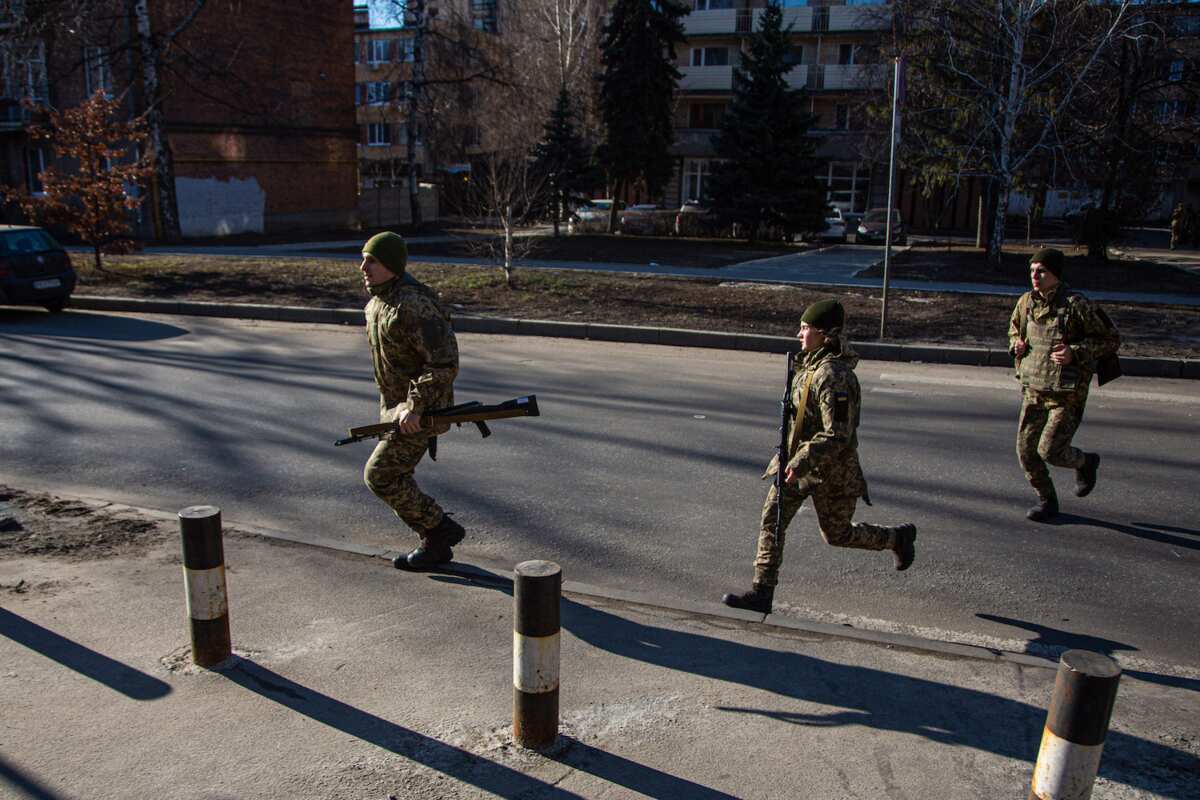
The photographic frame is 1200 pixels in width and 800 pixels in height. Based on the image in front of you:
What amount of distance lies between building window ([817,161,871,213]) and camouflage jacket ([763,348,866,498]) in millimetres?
46545

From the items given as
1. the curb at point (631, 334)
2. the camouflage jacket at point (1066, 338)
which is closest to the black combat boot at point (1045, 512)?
the camouflage jacket at point (1066, 338)

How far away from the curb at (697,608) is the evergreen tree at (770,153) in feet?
86.7

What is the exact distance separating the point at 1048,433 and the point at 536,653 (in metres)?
4.21

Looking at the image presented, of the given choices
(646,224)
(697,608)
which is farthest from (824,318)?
(646,224)

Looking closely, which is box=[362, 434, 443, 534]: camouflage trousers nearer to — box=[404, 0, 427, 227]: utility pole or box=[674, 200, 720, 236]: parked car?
box=[674, 200, 720, 236]: parked car

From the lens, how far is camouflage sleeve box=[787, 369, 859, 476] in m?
4.44

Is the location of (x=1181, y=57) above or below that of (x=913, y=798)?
above

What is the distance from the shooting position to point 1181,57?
2402 centimetres

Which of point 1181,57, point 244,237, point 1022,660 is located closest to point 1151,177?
point 1181,57

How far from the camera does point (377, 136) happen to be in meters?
70.5

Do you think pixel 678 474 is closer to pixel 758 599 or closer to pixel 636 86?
pixel 758 599

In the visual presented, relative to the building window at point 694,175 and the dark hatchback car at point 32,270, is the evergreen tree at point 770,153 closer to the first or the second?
the dark hatchback car at point 32,270

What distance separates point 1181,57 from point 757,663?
25837 mm

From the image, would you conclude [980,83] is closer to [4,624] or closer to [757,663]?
[757,663]
